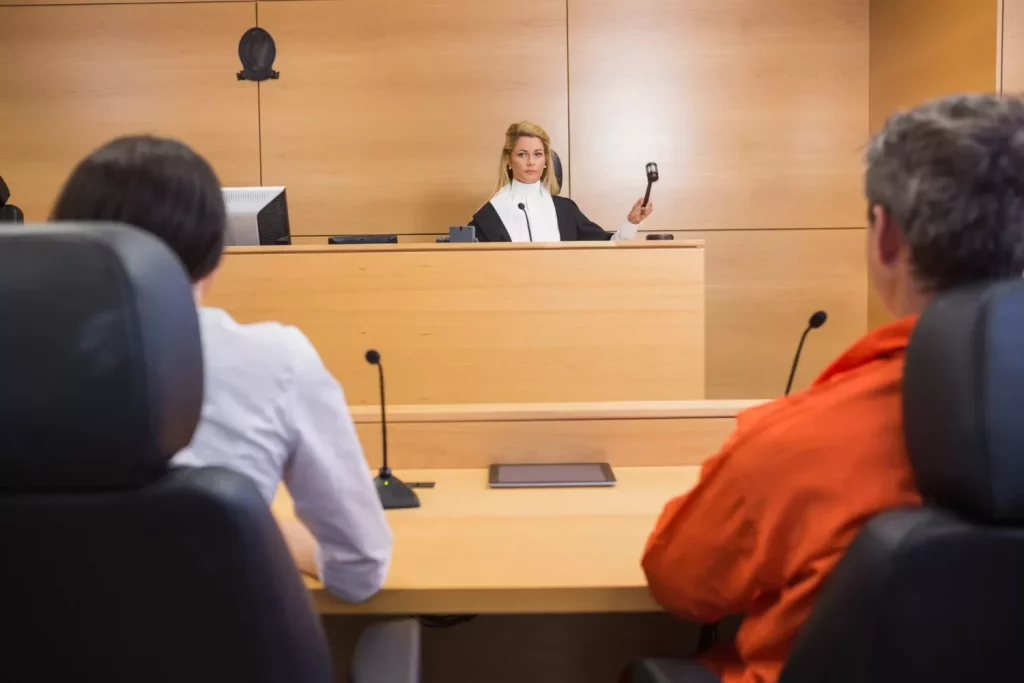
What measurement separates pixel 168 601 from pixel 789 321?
4533mm

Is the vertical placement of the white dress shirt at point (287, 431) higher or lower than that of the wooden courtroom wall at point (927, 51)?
lower

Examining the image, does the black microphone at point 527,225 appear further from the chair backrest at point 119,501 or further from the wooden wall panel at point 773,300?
the chair backrest at point 119,501

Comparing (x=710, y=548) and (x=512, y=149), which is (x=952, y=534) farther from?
(x=512, y=149)

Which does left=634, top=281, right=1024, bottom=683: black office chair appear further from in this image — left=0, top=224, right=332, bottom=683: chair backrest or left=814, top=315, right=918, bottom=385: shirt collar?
left=0, top=224, right=332, bottom=683: chair backrest

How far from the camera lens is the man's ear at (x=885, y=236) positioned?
0.85 metres

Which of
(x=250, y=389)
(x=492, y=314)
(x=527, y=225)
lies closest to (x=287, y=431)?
(x=250, y=389)

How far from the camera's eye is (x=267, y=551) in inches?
26.2

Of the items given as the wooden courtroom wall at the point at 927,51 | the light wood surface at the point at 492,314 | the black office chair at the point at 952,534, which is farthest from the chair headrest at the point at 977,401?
the wooden courtroom wall at the point at 927,51

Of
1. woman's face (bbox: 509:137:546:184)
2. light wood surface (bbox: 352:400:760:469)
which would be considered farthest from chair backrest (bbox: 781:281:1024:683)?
woman's face (bbox: 509:137:546:184)

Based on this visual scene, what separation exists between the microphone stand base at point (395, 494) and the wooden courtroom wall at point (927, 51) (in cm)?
268

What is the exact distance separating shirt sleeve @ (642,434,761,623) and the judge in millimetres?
3211


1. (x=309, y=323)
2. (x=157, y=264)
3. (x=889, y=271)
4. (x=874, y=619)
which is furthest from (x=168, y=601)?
(x=309, y=323)

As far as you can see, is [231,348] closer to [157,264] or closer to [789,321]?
[157,264]

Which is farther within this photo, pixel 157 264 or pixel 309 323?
pixel 309 323
